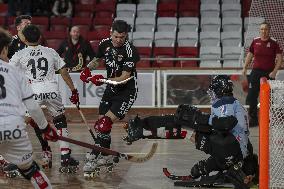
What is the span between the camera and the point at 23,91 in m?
7.28

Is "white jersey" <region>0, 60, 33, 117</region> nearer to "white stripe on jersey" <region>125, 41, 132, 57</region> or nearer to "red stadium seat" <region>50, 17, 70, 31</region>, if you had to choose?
"white stripe on jersey" <region>125, 41, 132, 57</region>

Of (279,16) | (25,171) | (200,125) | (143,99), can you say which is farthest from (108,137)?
(279,16)

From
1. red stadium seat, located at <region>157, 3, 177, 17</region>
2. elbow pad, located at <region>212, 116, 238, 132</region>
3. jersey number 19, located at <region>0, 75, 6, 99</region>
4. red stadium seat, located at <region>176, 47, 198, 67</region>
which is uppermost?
jersey number 19, located at <region>0, 75, 6, 99</region>

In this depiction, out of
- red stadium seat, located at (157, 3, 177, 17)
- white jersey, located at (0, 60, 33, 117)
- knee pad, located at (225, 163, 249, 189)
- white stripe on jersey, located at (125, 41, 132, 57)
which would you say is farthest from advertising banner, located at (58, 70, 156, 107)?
white jersey, located at (0, 60, 33, 117)

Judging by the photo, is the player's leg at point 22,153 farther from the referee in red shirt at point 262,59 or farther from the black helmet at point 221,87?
the referee in red shirt at point 262,59

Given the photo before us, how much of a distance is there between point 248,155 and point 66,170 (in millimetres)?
2498

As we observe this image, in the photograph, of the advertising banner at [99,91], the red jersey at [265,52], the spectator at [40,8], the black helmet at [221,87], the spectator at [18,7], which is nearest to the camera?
the black helmet at [221,87]

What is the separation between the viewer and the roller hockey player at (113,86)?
1013 cm

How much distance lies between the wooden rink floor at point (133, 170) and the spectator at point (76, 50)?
140 centimetres

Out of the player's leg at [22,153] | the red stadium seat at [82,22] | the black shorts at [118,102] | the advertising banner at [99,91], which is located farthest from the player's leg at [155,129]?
the red stadium seat at [82,22]

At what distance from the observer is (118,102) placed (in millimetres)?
10383

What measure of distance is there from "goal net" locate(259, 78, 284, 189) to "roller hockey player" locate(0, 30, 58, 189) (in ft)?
7.49

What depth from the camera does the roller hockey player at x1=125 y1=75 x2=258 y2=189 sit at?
8742 mm

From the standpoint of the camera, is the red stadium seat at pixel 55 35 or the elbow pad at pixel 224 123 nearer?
the elbow pad at pixel 224 123
